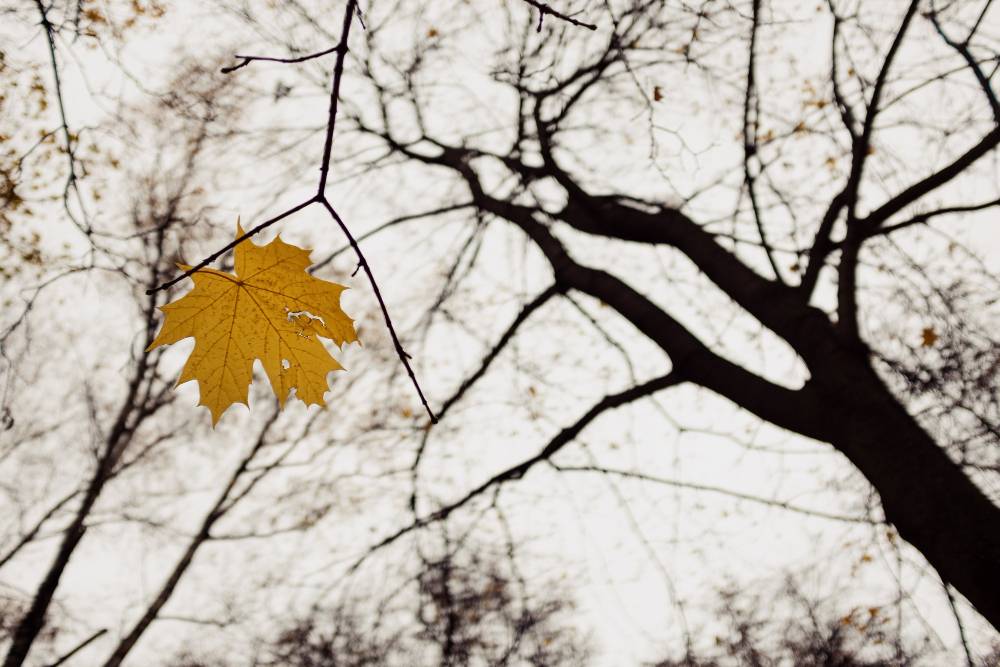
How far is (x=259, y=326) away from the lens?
1.43 m

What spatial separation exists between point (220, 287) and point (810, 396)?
7.36 feet

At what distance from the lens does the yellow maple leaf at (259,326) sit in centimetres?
135

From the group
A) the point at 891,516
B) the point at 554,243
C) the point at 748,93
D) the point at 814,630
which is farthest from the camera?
the point at 814,630

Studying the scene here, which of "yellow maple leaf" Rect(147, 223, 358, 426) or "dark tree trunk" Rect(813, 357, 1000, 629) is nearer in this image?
"yellow maple leaf" Rect(147, 223, 358, 426)

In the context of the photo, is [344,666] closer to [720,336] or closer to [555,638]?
[555,638]

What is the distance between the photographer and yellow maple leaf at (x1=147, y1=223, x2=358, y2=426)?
4.42 ft

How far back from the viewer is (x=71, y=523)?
18.6 ft

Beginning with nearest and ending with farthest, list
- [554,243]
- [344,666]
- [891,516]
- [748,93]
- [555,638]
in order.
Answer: [891,516], [748,93], [554,243], [344,666], [555,638]

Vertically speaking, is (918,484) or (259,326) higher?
(259,326)

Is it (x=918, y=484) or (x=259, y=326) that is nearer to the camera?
(x=259, y=326)

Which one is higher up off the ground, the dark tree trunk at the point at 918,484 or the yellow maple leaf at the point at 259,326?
the yellow maple leaf at the point at 259,326

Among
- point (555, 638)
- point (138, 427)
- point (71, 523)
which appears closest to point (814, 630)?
point (555, 638)

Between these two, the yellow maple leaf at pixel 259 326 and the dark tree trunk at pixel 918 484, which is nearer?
the yellow maple leaf at pixel 259 326

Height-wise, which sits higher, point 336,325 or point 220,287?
point 220,287
